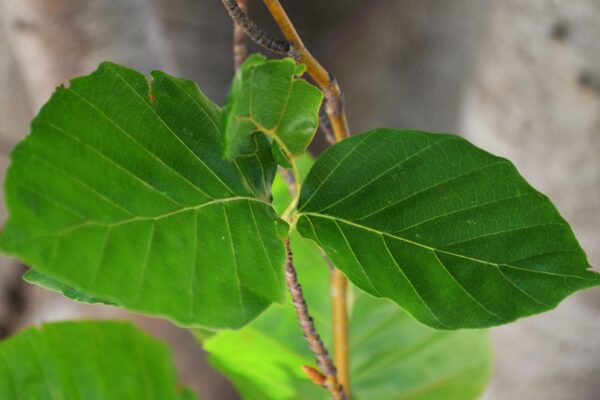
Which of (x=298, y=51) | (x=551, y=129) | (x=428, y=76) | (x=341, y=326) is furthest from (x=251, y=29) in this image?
(x=428, y=76)

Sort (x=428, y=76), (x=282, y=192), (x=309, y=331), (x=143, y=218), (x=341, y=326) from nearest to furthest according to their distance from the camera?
(x=143, y=218) < (x=309, y=331) < (x=341, y=326) < (x=282, y=192) < (x=428, y=76)

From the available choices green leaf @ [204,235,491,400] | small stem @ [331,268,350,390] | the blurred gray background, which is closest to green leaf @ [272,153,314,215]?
green leaf @ [204,235,491,400]

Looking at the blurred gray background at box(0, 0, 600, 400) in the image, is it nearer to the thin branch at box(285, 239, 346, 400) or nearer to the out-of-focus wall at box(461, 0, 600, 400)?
the out-of-focus wall at box(461, 0, 600, 400)

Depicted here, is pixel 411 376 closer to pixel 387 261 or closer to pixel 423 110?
pixel 387 261

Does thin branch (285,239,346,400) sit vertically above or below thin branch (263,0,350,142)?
below

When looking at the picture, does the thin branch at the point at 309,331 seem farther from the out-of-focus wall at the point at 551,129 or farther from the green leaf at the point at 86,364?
the out-of-focus wall at the point at 551,129

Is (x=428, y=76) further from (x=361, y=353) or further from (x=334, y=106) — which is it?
(x=334, y=106)
